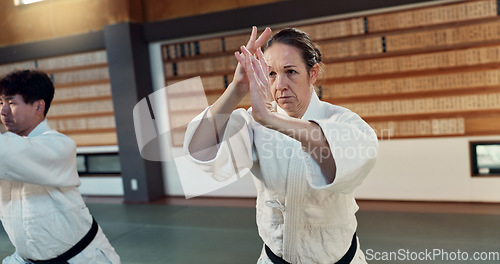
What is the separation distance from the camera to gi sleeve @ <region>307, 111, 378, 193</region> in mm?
967

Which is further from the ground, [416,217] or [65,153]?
[65,153]

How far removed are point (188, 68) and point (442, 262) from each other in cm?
418

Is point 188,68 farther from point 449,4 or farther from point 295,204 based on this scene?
point 295,204

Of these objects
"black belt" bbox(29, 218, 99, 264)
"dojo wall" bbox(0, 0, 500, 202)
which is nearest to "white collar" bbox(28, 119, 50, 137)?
"black belt" bbox(29, 218, 99, 264)

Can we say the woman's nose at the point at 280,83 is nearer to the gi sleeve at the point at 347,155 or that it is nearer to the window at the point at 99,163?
the gi sleeve at the point at 347,155

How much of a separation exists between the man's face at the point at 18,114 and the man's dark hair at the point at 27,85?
19 millimetres

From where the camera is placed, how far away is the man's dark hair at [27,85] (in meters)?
1.71

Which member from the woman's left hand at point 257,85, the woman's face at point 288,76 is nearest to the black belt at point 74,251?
the woman's face at point 288,76

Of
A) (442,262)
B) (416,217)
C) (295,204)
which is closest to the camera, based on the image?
(295,204)

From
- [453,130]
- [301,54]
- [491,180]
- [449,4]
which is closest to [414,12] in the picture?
[449,4]

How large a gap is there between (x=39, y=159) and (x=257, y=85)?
1042mm

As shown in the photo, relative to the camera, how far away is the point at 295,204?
1.19m

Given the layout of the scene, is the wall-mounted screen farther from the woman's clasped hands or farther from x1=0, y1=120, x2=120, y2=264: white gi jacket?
the woman's clasped hands

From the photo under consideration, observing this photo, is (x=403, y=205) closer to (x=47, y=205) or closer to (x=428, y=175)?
(x=428, y=175)
